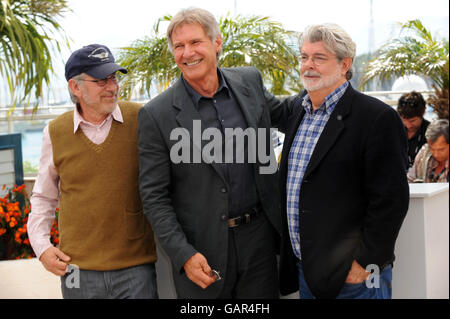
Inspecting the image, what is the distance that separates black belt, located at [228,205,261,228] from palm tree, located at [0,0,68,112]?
11.9ft

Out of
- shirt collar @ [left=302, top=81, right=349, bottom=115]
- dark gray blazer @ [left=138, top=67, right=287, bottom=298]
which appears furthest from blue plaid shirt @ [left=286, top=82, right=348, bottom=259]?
dark gray blazer @ [left=138, top=67, right=287, bottom=298]

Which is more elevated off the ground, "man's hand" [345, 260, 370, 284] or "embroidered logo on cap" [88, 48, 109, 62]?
"embroidered logo on cap" [88, 48, 109, 62]

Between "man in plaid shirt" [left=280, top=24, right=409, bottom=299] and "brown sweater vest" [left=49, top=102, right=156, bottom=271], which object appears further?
"brown sweater vest" [left=49, top=102, right=156, bottom=271]

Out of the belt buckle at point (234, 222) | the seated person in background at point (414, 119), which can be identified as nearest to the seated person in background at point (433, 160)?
the seated person in background at point (414, 119)

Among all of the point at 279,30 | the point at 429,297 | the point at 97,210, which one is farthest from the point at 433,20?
the point at 97,210

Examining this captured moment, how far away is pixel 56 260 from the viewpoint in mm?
2082

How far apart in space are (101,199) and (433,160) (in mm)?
2817

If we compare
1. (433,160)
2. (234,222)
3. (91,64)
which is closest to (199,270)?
(234,222)

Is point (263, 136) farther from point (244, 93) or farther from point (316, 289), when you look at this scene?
point (316, 289)

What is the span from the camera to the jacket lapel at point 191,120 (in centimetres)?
190

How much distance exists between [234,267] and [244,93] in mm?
673

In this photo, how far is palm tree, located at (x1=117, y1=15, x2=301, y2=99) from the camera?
6.13 metres

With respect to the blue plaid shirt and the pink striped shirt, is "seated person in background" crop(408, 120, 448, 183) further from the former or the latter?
the pink striped shirt

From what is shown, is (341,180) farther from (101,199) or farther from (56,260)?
(56,260)
